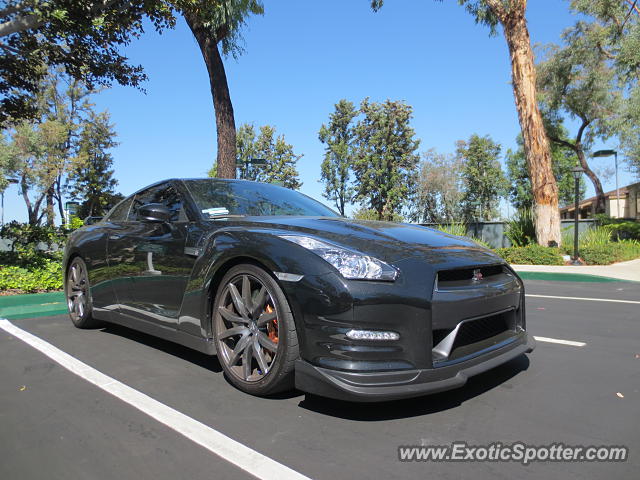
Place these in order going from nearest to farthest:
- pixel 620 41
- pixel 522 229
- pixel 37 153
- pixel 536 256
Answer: pixel 536 256 < pixel 522 229 < pixel 620 41 < pixel 37 153

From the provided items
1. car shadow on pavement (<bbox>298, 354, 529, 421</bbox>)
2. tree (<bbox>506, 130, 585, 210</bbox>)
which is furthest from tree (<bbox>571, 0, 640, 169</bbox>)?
tree (<bbox>506, 130, 585, 210</bbox>)

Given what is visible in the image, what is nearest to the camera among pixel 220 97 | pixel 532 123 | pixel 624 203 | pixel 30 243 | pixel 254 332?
pixel 254 332

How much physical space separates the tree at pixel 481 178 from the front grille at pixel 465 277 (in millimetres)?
57731

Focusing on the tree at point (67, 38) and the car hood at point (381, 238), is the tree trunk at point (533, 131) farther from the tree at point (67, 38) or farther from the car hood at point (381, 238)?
the car hood at point (381, 238)

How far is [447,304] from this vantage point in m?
2.46

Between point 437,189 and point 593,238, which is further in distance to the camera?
point 437,189

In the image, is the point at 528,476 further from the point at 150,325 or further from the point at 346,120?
the point at 346,120

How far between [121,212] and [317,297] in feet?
9.67

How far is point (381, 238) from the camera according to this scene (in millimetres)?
2834

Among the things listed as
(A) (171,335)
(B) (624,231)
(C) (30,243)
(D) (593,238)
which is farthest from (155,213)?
(B) (624,231)

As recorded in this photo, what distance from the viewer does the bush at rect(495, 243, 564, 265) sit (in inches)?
525

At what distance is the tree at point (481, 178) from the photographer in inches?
2254

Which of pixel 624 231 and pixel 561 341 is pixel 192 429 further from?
pixel 624 231

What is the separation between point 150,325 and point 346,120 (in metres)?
54.3
